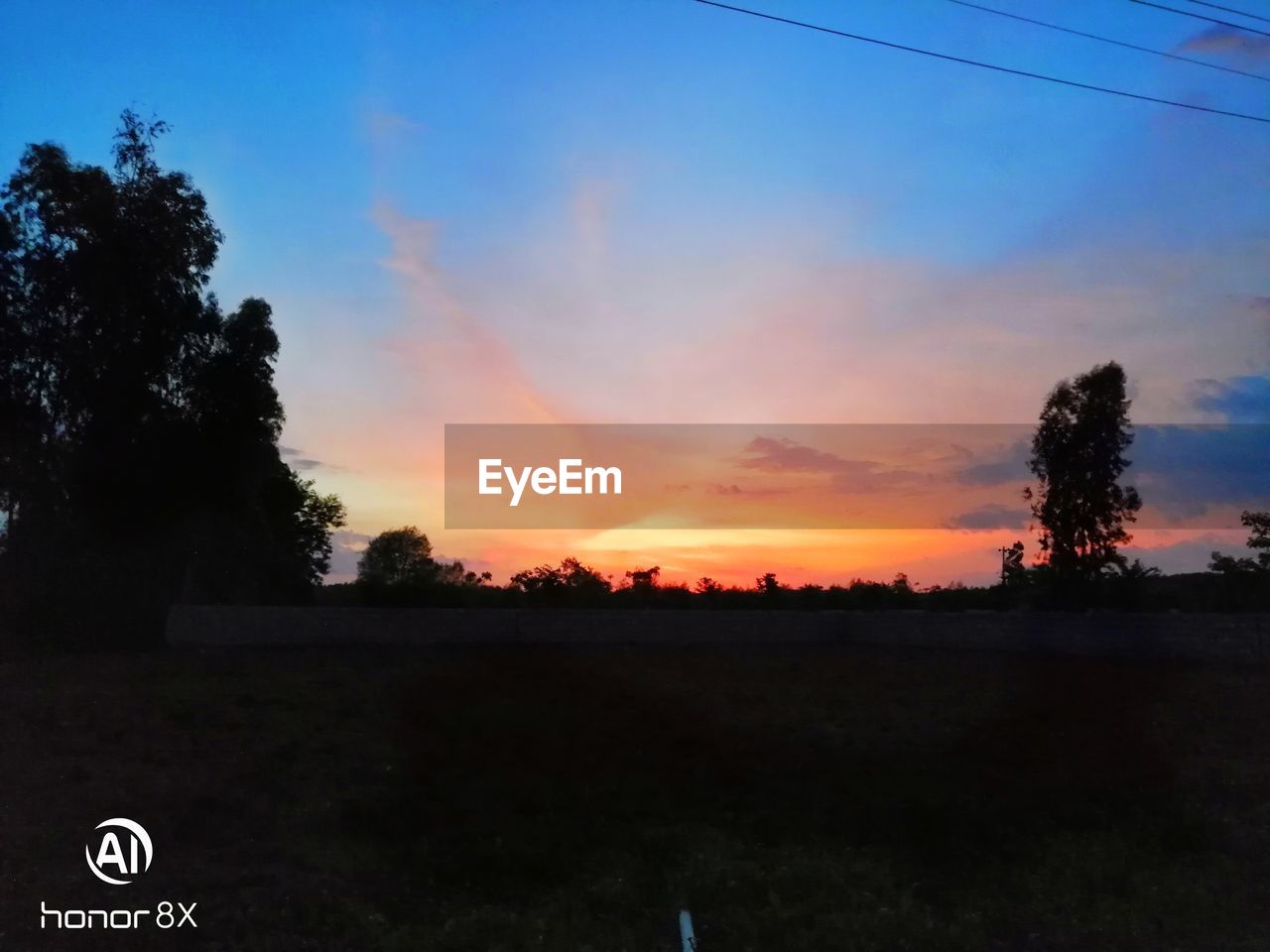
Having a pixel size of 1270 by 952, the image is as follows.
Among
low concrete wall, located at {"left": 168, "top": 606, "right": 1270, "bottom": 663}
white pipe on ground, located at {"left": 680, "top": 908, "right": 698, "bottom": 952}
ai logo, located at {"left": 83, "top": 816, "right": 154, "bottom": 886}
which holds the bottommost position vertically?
white pipe on ground, located at {"left": 680, "top": 908, "right": 698, "bottom": 952}

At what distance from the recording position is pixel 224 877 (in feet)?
32.1

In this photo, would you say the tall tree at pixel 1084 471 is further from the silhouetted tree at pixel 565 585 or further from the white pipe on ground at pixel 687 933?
the white pipe on ground at pixel 687 933

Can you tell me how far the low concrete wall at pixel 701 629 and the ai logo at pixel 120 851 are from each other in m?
16.6

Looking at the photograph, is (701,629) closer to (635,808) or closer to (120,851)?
(635,808)

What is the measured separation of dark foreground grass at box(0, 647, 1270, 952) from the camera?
9.25 meters

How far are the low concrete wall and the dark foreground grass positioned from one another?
2795 mm

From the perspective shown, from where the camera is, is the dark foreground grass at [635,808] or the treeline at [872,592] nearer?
the dark foreground grass at [635,808]

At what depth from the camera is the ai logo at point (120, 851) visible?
32.3 ft

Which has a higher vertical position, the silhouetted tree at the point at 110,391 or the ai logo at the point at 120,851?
the silhouetted tree at the point at 110,391

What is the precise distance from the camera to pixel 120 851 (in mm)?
10398

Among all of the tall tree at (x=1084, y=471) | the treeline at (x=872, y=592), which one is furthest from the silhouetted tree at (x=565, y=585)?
the tall tree at (x=1084, y=471)

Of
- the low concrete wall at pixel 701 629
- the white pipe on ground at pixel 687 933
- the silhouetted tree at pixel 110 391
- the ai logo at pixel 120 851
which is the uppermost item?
the silhouetted tree at pixel 110 391

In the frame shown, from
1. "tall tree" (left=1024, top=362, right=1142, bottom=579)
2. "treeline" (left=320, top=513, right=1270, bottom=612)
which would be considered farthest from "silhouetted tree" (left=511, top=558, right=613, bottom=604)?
"tall tree" (left=1024, top=362, right=1142, bottom=579)

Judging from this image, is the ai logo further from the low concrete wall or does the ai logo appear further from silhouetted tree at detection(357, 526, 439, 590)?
silhouetted tree at detection(357, 526, 439, 590)
